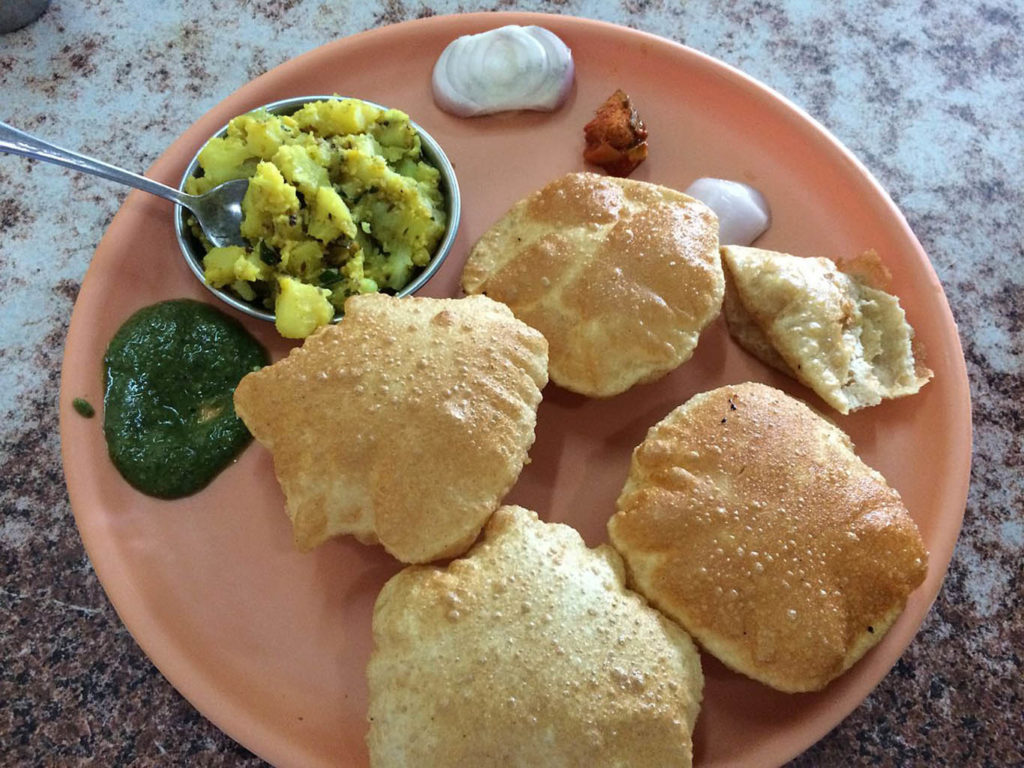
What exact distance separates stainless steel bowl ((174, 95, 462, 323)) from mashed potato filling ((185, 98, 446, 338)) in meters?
0.02

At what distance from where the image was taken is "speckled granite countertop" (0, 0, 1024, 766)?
2.26 m

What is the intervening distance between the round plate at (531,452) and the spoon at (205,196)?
0.56 feet

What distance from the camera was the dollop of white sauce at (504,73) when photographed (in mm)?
2596

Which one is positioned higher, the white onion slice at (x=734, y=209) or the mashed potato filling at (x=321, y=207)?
the white onion slice at (x=734, y=209)

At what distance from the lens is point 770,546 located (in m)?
1.88

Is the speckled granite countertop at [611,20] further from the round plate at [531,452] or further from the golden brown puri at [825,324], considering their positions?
the golden brown puri at [825,324]

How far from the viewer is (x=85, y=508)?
213 centimetres

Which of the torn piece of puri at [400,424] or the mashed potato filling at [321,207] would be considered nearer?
the torn piece of puri at [400,424]

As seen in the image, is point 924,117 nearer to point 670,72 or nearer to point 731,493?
point 670,72

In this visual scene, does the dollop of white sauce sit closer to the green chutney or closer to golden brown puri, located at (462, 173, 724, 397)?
golden brown puri, located at (462, 173, 724, 397)

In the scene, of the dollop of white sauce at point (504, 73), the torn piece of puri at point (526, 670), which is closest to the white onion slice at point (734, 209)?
the dollop of white sauce at point (504, 73)

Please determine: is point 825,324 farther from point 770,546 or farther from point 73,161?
point 73,161

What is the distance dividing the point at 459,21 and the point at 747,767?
2.55 m

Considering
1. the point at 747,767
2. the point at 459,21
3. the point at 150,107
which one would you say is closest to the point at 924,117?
the point at 459,21
